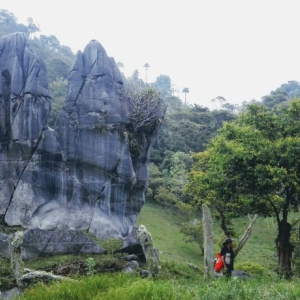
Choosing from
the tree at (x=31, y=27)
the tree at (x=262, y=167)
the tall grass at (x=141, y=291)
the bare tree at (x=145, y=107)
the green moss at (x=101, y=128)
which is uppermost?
the tree at (x=31, y=27)

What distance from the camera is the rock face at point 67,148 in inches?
745

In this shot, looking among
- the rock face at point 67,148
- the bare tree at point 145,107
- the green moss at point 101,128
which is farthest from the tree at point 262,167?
the bare tree at point 145,107

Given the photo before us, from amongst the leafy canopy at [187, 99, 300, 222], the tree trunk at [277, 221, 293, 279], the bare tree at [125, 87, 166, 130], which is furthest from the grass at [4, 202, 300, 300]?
the bare tree at [125, 87, 166, 130]

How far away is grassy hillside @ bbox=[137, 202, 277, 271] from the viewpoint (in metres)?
24.8

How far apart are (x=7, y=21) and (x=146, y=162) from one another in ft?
260

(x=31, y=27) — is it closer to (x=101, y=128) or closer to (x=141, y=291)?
(x=101, y=128)

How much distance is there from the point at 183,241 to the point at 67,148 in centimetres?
1308

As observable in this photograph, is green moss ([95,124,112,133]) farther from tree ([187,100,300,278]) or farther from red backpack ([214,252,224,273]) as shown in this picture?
red backpack ([214,252,224,273])

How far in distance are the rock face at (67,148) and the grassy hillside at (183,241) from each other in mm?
4895

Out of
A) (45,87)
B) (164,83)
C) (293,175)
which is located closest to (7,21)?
(164,83)

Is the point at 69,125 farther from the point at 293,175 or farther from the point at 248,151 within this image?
the point at 293,175

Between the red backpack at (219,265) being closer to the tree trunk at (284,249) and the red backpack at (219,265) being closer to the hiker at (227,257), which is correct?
the hiker at (227,257)

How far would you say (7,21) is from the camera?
291 feet

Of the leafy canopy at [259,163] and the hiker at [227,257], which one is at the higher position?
the leafy canopy at [259,163]
